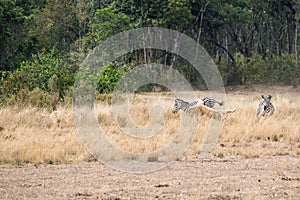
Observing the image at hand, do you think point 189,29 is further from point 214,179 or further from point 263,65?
point 214,179

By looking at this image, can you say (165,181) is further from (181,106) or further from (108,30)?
(108,30)

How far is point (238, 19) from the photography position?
33969 mm

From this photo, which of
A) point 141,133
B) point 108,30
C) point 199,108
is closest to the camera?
point 141,133

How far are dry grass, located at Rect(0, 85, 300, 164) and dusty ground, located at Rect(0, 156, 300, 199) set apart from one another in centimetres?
83

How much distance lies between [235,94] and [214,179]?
20.9 meters

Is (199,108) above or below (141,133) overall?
above

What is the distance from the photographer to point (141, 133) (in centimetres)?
1438

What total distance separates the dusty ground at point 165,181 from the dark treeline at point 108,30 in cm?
1148

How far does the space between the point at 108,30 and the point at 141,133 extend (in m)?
15.4

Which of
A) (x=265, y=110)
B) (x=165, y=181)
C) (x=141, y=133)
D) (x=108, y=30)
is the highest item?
(x=108, y=30)

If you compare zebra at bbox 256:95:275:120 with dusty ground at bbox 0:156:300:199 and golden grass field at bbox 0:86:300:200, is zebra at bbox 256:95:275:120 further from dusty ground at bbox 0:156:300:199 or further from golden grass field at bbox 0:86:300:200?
dusty ground at bbox 0:156:300:199

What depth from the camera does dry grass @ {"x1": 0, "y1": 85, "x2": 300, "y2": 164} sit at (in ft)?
37.9

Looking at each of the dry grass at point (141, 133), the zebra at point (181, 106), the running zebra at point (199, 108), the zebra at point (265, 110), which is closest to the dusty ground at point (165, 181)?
the dry grass at point (141, 133)

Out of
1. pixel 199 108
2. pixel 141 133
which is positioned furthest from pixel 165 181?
pixel 199 108
